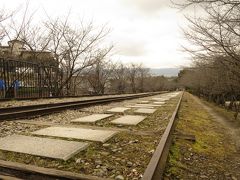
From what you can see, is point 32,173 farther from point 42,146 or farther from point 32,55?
point 32,55

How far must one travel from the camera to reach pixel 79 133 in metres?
4.33

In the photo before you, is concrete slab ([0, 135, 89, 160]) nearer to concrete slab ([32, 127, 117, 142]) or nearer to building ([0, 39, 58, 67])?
concrete slab ([32, 127, 117, 142])

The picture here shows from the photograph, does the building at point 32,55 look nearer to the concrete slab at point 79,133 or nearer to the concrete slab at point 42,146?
the concrete slab at point 79,133

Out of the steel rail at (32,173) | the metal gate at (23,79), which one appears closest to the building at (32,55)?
the metal gate at (23,79)

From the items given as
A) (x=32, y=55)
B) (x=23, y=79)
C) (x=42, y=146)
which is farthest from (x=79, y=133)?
(x=32, y=55)

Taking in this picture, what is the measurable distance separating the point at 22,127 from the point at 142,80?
230 ft

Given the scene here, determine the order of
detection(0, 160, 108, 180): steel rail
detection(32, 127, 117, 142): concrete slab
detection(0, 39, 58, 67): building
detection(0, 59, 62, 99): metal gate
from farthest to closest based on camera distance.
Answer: detection(0, 39, 58, 67): building, detection(0, 59, 62, 99): metal gate, detection(32, 127, 117, 142): concrete slab, detection(0, 160, 108, 180): steel rail

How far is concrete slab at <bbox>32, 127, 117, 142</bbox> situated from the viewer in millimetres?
4027

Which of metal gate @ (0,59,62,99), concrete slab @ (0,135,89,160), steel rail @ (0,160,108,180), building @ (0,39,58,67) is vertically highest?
building @ (0,39,58,67)

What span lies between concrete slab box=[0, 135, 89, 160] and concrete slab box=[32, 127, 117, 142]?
0.36 meters

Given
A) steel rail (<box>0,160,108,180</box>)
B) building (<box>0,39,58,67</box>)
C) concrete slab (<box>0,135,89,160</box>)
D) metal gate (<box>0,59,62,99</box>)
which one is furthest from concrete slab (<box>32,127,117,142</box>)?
building (<box>0,39,58,67</box>)

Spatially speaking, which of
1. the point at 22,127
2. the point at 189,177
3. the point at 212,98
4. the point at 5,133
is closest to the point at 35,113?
the point at 22,127

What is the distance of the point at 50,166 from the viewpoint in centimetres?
268

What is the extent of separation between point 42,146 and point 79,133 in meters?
1.03
